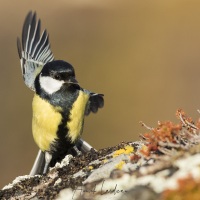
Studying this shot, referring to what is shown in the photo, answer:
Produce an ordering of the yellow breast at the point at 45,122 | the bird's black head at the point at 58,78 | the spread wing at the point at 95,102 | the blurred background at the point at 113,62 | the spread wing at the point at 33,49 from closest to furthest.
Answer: the yellow breast at the point at 45,122, the bird's black head at the point at 58,78, the spread wing at the point at 95,102, the spread wing at the point at 33,49, the blurred background at the point at 113,62

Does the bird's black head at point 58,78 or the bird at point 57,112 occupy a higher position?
the bird's black head at point 58,78

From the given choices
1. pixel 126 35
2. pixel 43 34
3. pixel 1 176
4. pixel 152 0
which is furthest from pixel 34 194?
pixel 152 0

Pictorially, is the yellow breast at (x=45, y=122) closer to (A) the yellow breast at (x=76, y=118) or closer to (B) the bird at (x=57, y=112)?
(B) the bird at (x=57, y=112)

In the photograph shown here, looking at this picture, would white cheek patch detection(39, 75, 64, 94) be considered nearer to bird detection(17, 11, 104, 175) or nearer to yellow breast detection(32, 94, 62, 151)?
bird detection(17, 11, 104, 175)

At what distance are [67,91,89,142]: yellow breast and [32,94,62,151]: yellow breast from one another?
12 cm

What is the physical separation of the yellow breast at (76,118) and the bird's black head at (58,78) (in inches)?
6.8

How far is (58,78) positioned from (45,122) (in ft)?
1.56

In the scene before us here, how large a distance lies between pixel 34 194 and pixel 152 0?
13.1m

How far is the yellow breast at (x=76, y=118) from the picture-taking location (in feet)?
18.6

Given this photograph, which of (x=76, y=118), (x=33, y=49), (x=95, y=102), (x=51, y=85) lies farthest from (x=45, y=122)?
(x=33, y=49)

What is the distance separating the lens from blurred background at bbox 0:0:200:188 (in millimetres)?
11039

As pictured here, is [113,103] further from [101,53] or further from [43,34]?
[43,34]

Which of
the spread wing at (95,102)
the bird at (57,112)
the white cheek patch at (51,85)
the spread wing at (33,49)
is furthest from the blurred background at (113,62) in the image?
the white cheek patch at (51,85)

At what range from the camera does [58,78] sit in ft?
19.2
